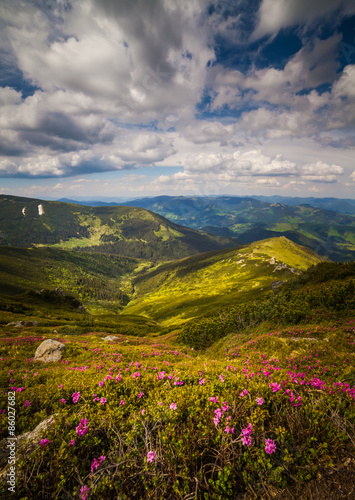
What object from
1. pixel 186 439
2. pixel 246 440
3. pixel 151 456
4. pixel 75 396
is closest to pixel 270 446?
pixel 246 440

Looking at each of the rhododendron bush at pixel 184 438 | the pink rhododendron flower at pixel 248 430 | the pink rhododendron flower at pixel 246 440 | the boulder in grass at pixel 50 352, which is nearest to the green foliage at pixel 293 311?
the rhododendron bush at pixel 184 438

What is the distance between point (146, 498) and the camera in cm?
396

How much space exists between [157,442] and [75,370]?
7543mm

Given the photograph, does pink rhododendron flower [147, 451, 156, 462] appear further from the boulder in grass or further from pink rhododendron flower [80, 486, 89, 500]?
the boulder in grass

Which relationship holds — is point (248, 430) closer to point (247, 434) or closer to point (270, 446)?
point (247, 434)

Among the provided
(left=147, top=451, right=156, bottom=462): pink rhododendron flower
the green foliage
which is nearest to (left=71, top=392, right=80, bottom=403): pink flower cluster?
(left=147, top=451, right=156, bottom=462): pink rhododendron flower

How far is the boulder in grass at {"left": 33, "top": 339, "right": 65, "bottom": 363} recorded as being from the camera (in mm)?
14702

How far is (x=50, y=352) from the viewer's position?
15.4 meters

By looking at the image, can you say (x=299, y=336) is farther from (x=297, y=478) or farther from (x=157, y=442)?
(x=157, y=442)

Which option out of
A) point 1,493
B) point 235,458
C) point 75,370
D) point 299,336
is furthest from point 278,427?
point 299,336

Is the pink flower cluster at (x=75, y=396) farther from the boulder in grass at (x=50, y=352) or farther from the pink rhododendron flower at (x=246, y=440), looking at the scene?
the boulder in grass at (x=50, y=352)

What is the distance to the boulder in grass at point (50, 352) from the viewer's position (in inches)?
579

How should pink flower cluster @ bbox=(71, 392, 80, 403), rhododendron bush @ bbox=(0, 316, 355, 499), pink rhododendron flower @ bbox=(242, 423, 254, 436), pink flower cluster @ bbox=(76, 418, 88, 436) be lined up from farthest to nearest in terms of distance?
1. pink flower cluster @ bbox=(71, 392, 80, 403)
2. pink flower cluster @ bbox=(76, 418, 88, 436)
3. pink rhododendron flower @ bbox=(242, 423, 254, 436)
4. rhododendron bush @ bbox=(0, 316, 355, 499)

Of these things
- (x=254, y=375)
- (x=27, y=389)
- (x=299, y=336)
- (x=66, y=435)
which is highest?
(x=66, y=435)
